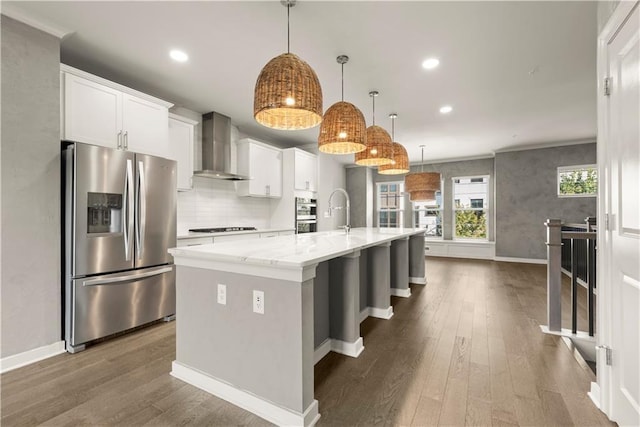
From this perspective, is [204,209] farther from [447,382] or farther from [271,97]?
[447,382]

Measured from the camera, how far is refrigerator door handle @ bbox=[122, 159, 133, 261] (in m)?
2.75

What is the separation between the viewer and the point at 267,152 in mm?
5328

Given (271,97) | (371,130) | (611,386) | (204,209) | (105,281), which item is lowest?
(611,386)

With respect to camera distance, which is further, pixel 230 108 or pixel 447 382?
pixel 230 108

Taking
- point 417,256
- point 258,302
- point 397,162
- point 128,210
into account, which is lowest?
point 417,256

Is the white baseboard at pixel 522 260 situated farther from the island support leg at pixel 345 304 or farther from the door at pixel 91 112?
the door at pixel 91 112

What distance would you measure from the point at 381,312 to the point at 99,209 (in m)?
2.95

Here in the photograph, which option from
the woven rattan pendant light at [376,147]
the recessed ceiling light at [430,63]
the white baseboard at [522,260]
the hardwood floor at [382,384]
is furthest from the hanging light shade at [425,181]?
the white baseboard at [522,260]

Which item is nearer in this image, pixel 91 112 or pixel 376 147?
pixel 91 112

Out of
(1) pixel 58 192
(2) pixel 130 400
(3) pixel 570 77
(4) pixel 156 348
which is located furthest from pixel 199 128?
(3) pixel 570 77

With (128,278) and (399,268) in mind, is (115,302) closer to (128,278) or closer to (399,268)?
(128,278)

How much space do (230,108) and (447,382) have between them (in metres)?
4.12

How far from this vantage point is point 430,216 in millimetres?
8133

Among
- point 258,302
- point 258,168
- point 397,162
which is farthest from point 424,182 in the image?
point 258,302
